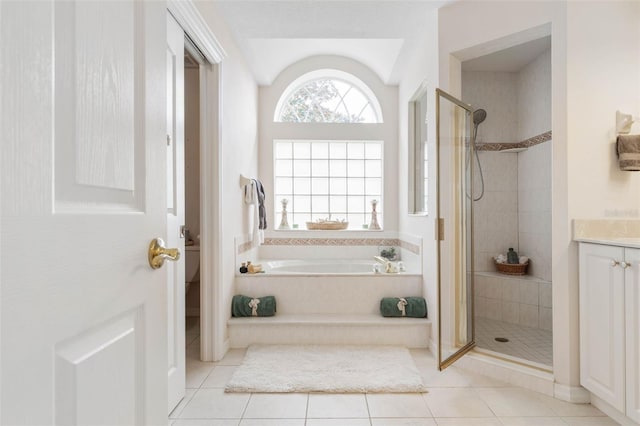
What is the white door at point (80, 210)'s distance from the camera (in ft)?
1.51

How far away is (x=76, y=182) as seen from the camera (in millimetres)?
577

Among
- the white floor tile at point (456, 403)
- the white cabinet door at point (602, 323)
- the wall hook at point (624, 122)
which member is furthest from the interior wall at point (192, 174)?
the wall hook at point (624, 122)

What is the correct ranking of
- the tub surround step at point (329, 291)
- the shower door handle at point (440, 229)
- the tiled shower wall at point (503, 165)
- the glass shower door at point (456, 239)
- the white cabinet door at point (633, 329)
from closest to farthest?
the white cabinet door at point (633, 329), the shower door handle at point (440, 229), the glass shower door at point (456, 239), the tub surround step at point (329, 291), the tiled shower wall at point (503, 165)

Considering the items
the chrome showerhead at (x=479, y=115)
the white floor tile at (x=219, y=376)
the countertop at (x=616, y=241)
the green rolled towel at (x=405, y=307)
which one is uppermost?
the chrome showerhead at (x=479, y=115)

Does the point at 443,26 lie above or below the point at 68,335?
above

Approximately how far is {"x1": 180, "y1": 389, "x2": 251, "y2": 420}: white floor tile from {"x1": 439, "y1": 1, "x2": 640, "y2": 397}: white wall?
1895 mm

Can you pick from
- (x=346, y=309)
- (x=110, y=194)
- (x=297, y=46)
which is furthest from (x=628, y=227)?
(x=297, y=46)

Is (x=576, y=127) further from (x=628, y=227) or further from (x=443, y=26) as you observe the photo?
(x=443, y=26)

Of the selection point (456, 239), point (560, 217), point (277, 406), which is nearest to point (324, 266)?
point (456, 239)

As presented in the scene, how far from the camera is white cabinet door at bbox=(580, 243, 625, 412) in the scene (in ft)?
5.92

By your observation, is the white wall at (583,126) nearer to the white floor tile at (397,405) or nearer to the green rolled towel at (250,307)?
the white floor tile at (397,405)

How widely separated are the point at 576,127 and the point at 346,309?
2146 mm

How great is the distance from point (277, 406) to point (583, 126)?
243cm

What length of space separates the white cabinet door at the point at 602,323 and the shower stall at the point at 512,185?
0.99m
